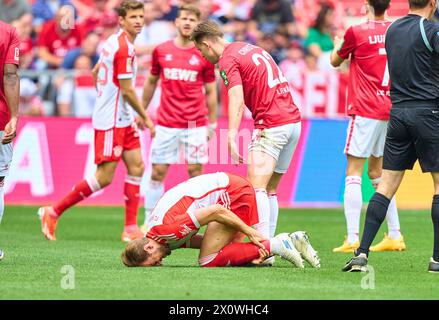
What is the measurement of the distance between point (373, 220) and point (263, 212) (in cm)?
107

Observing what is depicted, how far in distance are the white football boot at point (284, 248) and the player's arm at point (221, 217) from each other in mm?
270

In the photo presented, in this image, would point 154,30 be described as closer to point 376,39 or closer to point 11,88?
point 376,39

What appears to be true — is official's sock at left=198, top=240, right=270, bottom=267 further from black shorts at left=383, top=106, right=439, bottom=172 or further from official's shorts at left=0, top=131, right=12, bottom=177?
official's shorts at left=0, top=131, right=12, bottom=177

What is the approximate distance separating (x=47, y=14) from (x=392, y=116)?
1389 centimetres

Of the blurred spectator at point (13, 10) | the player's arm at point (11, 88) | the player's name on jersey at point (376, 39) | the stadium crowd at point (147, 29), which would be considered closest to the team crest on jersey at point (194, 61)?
the player's name on jersey at point (376, 39)

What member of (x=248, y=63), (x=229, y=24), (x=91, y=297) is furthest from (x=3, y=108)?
(x=229, y=24)

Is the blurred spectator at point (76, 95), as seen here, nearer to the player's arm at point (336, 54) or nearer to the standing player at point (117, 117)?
the standing player at point (117, 117)

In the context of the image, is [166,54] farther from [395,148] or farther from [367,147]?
[395,148]

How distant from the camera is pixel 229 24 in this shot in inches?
853

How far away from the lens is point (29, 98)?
18.5 meters

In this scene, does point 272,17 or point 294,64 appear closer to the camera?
point 294,64

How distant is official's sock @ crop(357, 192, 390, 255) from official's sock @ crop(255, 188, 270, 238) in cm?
96

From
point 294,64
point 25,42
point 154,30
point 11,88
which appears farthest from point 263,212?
point 25,42

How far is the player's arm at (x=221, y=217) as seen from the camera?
8.88m
